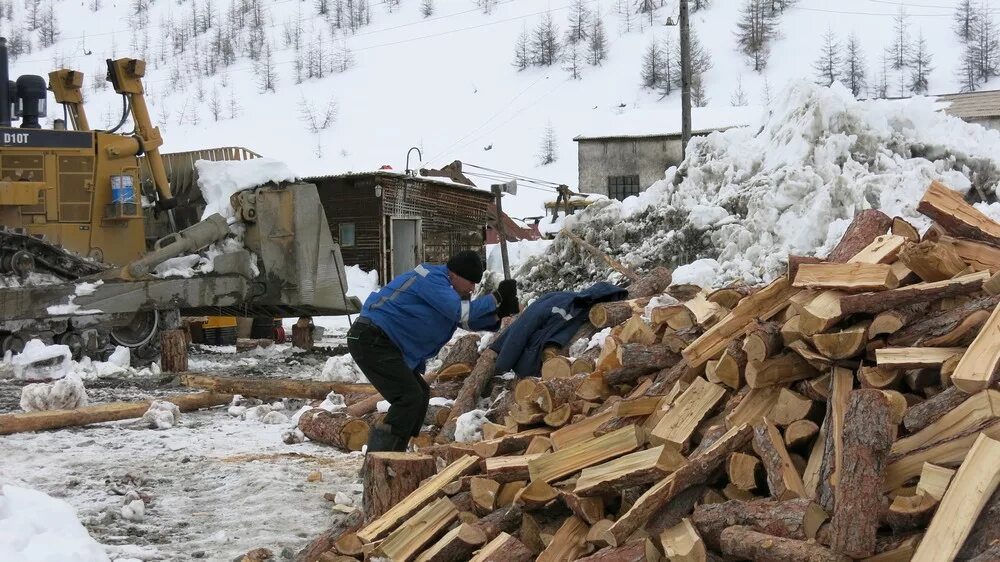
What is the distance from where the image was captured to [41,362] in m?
11.4

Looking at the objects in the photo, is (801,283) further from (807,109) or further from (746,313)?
(807,109)

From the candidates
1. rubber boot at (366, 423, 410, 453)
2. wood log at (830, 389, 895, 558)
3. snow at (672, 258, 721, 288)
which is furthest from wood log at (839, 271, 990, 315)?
snow at (672, 258, 721, 288)

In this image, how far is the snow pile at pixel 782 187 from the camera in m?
10.2

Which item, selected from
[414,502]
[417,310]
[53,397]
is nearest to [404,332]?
[417,310]

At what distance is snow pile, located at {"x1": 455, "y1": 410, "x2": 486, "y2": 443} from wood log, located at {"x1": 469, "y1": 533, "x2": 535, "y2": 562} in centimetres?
236

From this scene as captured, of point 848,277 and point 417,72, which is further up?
point 417,72

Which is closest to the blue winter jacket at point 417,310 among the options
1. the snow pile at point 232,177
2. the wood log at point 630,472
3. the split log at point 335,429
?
the split log at point 335,429

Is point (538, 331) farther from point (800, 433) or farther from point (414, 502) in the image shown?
point (800, 433)

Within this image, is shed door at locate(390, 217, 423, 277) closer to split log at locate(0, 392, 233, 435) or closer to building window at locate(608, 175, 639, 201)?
building window at locate(608, 175, 639, 201)

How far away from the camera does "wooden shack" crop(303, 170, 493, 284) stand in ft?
72.7

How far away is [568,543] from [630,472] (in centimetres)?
37

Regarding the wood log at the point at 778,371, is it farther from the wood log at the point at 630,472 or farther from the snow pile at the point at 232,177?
the snow pile at the point at 232,177

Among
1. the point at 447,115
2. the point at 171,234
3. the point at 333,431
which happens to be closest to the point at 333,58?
the point at 447,115

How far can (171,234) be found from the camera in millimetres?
13281
